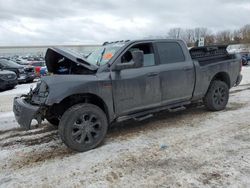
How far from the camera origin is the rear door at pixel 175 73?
556 cm

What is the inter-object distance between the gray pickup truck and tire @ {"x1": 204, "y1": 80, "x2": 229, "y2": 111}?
10cm

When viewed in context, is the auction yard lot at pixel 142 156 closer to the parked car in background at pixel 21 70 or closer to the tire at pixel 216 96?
the tire at pixel 216 96

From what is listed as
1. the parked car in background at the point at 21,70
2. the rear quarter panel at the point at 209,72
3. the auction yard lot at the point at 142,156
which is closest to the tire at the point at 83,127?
the auction yard lot at the point at 142,156

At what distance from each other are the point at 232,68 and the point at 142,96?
10.1 ft

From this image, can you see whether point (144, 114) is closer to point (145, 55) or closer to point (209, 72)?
point (145, 55)

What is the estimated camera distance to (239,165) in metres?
3.78

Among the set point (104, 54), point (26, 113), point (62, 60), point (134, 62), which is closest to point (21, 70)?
point (62, 60)

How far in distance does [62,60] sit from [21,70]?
11668mm

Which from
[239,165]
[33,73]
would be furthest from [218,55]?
[33,73]

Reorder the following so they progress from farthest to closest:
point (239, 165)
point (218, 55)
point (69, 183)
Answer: point (218, 55)
point (239, 165)
point (69, 183)

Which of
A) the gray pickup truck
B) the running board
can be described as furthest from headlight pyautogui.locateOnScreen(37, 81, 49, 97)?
the running board

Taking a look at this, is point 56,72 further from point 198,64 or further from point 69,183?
point 198,64

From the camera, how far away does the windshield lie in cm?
522

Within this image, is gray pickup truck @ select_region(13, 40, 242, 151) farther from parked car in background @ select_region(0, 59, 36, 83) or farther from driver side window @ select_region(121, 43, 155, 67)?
parked car in background @ select_region(0, 59, 36, 83)
